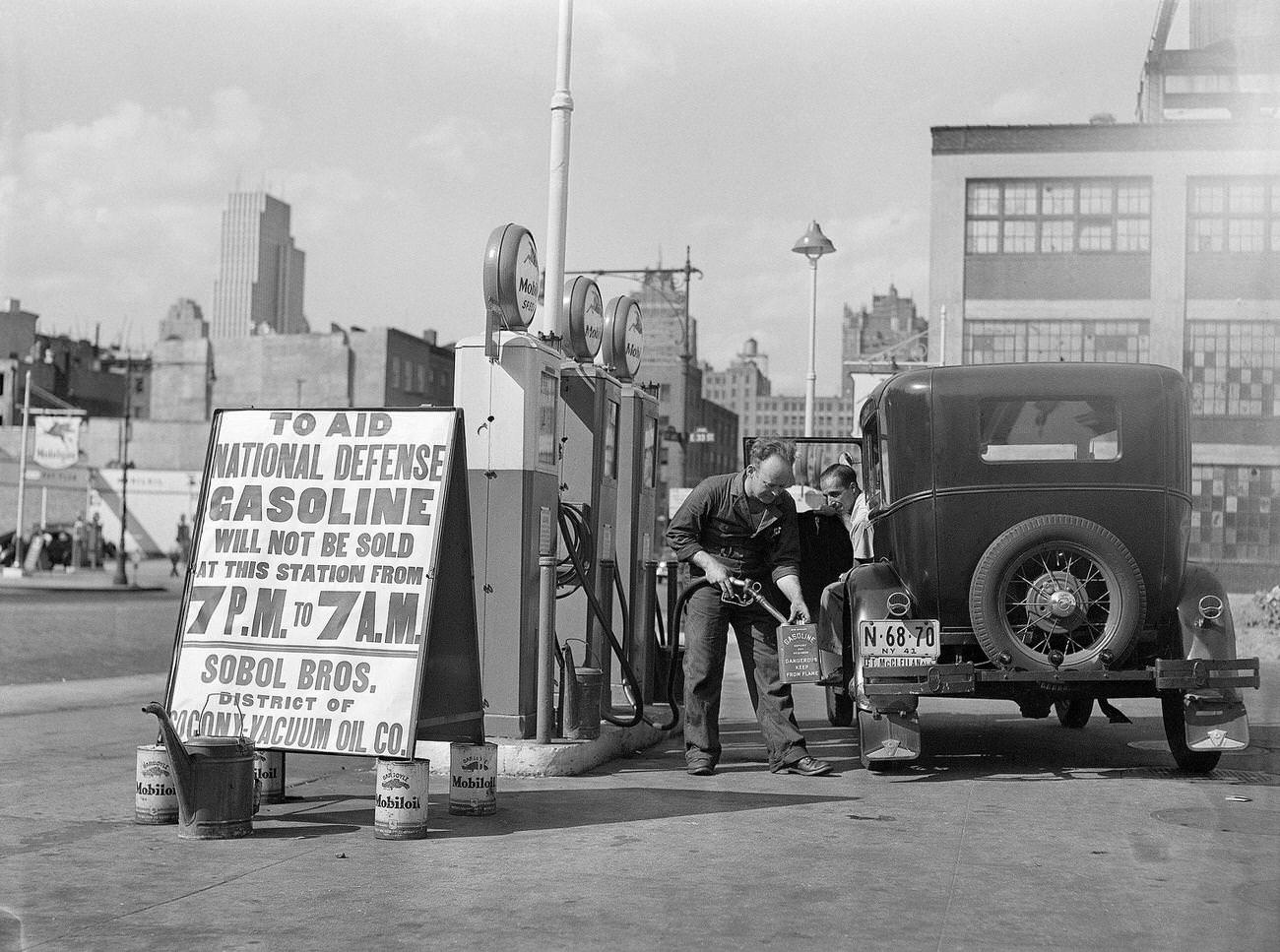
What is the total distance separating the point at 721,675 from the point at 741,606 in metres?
0.42

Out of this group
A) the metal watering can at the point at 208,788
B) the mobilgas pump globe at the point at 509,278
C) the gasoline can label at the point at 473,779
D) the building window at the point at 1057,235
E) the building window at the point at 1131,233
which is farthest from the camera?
the building window at the point at 1057,235

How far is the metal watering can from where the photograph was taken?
6133 mm

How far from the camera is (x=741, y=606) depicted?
831 centimetres

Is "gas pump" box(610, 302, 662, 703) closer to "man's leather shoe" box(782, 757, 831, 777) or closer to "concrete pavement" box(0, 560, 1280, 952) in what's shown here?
"concrete pavement" box(0, 560, 1280, 952)

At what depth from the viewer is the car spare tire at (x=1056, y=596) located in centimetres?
797

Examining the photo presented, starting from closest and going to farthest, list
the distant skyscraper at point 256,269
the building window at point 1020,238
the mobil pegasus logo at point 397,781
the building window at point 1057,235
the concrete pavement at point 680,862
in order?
the concrete pavement at point 680,862 < the mobil pegasus logo at point 397,781 < the building window at point 1057,235 < the building window at point 1020,238 < the distant skyscraper at point 256,269

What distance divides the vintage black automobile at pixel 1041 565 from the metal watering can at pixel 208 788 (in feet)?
12.0

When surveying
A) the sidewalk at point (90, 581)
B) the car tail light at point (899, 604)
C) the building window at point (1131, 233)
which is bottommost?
the sidewalk at point (90, 581)

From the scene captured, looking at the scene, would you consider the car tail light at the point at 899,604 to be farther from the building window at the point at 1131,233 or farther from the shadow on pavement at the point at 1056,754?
the building window at the point at 1131,233

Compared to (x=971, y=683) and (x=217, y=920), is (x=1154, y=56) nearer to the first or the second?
(x=971, y=683)

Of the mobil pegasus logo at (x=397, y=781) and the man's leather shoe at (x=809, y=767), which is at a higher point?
the mobil pegasus logo at (x=397, y=781)

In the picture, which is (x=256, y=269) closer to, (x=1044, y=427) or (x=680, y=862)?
(x=1044, y=427)

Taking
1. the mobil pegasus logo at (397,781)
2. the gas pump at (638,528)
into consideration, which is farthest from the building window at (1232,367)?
the mobil pegasus logo at (397,781)

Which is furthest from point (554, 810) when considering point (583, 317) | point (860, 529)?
point (583, 317)
